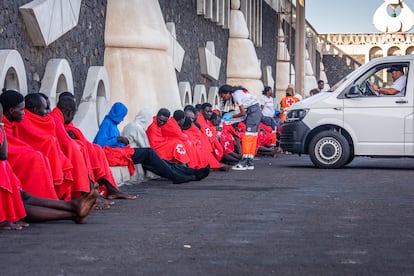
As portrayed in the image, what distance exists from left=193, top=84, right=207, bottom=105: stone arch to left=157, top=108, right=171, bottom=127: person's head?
866 centimetres

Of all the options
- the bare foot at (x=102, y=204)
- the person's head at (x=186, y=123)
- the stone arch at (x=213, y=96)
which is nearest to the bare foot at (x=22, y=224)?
the bare foot at (x=102, y=204)

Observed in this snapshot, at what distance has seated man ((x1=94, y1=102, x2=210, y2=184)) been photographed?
11.4 meters

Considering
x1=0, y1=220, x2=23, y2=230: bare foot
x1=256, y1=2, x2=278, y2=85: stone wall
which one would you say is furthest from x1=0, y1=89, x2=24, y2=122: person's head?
x1=256, y1=2, x2=278, y2=85: stone wall

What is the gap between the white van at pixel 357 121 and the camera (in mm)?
15125

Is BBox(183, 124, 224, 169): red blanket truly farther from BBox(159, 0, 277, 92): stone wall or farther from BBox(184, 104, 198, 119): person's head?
BBox(159, 0, 277, 92): stone wall

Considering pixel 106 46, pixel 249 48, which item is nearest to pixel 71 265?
pixel 106 46

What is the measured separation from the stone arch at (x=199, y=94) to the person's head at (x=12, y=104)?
1401cm

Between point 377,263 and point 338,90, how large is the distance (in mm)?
9975

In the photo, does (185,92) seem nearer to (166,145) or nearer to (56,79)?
(166,145)

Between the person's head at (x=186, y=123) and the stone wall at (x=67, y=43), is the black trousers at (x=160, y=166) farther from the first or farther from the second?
the person's head at (x=186, y=123)

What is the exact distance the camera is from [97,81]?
1379 centimetres

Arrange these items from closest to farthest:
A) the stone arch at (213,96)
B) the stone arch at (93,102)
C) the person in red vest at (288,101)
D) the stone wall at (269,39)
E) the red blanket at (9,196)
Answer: the red blanket at (9,196) < the stone arch at (93,102) < the person in red vest at (288,101) < the stone arch at (213,96) < the stone wall at (269,39)

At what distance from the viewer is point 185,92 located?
20125 millimetres

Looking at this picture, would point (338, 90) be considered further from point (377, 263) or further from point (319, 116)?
point (377, 263)
